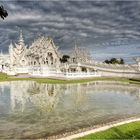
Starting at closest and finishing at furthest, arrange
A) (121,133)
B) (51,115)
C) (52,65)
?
(121,133) → (51,115) → (52,65)

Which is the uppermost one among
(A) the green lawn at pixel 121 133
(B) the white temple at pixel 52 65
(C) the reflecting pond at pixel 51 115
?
(B) the white temple at pixel 52 65

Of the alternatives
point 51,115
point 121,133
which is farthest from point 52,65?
point 121,133

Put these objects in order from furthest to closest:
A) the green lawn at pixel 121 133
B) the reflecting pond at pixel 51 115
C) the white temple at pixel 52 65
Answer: the white temple at pixel 52 65 → the reflecting pond at pixel 51 115 → the green lawn at pixel 121 133

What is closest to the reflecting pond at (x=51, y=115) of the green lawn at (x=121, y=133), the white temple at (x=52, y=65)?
the green lawn at (x=121, y=133)

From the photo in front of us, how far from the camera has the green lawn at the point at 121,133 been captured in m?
14.5

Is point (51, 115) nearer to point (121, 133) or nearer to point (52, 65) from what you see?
point (121, 133)

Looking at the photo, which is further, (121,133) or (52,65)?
(52,65)

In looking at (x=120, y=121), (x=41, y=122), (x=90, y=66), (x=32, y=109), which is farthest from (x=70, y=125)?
(x=90, y=66)

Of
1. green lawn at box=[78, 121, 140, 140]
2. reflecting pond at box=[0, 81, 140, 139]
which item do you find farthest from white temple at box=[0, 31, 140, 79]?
green lawn at box=[78, 121, 140, 140]

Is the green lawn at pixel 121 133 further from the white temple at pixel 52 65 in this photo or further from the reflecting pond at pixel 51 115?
the white temple at pixel 52 65

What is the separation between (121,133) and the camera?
50.4 ft

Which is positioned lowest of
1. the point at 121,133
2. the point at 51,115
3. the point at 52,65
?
the point at 121,133

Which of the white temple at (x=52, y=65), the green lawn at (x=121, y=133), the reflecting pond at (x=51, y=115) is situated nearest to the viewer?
the green lawn at (x=121, y=133)

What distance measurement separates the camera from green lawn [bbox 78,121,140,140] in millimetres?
14539
